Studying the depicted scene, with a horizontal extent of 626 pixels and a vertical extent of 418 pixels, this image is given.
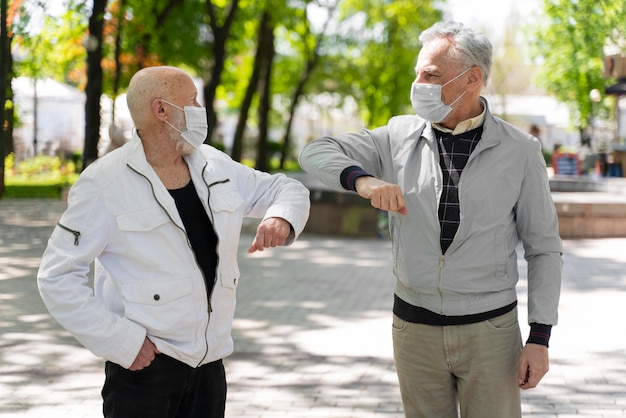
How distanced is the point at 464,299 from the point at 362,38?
45.2m

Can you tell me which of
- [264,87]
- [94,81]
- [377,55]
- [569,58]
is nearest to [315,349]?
[94,81]

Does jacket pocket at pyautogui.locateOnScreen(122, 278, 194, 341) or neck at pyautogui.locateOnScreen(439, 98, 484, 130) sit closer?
jacket pocket at pyautogui.locateOnScreen(122, 278, 194, 341)

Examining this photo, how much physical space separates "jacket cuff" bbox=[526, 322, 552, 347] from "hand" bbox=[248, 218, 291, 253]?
90 centimetres

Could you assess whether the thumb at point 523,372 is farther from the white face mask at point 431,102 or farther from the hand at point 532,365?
the white face mask at point 431,102

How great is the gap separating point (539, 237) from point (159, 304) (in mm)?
1283

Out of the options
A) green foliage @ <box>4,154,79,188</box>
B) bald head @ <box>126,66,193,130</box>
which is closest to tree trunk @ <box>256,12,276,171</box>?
green foliage @ <box>4,154,79,188</box>

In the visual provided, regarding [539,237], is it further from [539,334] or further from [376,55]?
[376,55]

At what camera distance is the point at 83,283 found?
312 cm

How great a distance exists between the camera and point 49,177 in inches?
1161

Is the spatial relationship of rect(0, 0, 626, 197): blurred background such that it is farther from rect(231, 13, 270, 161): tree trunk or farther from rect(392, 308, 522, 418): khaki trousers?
rect(392, 308, 522, 418): khaki trousers

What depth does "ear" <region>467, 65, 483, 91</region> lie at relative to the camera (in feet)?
10.9

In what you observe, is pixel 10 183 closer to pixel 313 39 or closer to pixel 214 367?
pixel 313 39

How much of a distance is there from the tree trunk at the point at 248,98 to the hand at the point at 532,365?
24832 mm

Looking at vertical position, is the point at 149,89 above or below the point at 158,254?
above
